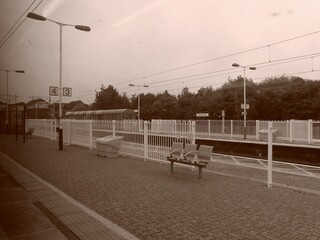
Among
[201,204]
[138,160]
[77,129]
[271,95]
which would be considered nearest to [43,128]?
[77,129]

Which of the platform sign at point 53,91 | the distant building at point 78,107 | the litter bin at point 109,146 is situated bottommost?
the litter bin at point 109,146

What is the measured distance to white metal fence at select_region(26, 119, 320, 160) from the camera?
11.6 metres

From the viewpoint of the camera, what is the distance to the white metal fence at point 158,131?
1161 cm

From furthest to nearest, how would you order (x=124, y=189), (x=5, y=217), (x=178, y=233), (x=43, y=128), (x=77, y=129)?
(x=43, y=128), (x=77, y=129), (x=124, y=189), (x=5, y=217), (x=178, y=233)

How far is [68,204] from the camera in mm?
6355

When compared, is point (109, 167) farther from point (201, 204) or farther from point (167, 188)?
point (201, 204)

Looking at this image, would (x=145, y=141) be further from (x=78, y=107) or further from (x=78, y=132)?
(x=78, y=107)

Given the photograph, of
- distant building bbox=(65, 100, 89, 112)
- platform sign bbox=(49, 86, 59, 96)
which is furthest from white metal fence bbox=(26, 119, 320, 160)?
distant building bbox=(65, 100, 89, 112)

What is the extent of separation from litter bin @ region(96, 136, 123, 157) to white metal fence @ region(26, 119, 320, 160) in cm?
44

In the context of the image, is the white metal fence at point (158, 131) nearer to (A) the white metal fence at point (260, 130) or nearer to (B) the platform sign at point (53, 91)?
(A) the white metal fence at point (260, 130)

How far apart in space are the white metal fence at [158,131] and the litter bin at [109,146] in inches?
17.5

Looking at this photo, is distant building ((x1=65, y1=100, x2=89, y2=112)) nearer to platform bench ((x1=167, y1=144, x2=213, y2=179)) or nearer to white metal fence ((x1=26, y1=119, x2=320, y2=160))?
white metal fence ((x1=26, y1=119, x2=320, y2=160))

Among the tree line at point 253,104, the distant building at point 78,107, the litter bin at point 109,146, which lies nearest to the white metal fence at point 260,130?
the litter bin at point 109,146

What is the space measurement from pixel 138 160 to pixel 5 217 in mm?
7550
